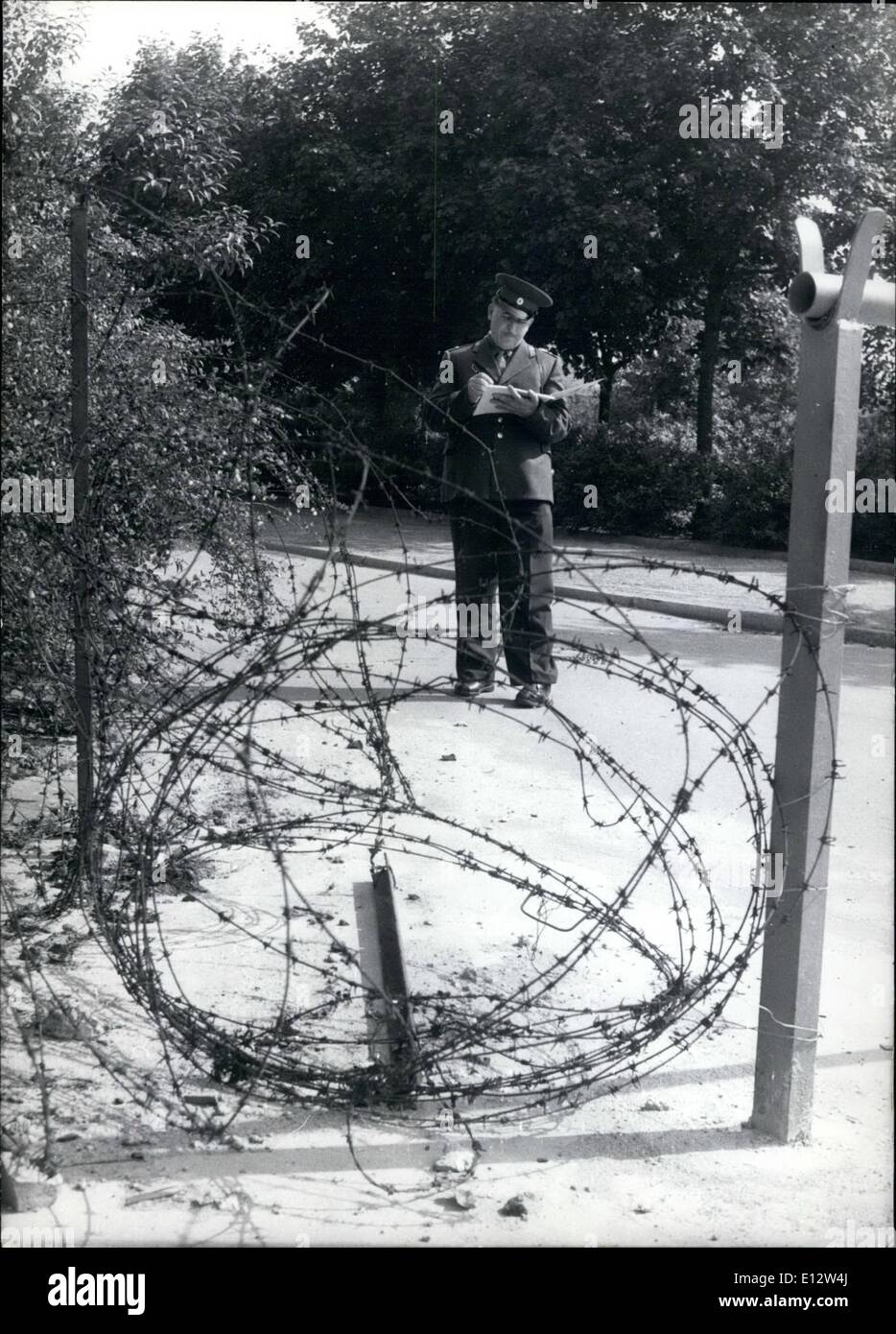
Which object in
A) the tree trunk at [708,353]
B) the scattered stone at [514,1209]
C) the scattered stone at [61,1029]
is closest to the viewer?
the scattered stone at [514,1209]

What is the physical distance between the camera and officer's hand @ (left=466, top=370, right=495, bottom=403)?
7882 mm

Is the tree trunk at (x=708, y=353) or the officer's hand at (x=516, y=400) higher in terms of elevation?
the tree trunk at (x=708, y=353)

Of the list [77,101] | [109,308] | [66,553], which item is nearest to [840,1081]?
[66,553]

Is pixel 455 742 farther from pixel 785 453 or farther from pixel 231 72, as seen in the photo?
pixel 231 72

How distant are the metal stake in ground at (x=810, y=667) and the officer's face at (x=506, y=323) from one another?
15.3ft

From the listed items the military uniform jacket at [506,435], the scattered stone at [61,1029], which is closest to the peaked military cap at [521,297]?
the military uniform jacket at [506,435]

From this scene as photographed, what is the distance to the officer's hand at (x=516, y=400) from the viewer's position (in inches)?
312

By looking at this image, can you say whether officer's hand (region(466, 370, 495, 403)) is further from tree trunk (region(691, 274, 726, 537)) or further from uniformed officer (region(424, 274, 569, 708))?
tree trunk (region(691, 274, 726, 537))

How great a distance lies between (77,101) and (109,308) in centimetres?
191

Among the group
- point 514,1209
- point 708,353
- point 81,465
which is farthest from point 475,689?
point 708,353

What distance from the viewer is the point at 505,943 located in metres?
4.88

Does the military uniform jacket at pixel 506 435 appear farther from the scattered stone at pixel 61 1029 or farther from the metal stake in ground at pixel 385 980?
the scattered stone at pixel 61 1029

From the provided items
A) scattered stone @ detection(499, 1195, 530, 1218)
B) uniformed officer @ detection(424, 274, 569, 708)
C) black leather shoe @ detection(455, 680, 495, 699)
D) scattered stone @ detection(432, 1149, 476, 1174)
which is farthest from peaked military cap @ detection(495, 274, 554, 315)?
scattered stone @ detection(499, 1195, 530, 1218)

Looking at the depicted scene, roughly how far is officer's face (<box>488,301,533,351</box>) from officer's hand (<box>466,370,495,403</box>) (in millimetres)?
277
